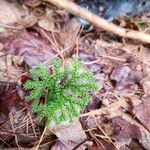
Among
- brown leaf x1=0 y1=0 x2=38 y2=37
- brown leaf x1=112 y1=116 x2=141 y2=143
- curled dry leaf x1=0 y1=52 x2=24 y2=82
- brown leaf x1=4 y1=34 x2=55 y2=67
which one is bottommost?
brown leaf x1=112 y1=116 x2=141 y2=143

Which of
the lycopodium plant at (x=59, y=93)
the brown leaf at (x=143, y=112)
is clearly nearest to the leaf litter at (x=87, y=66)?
the brown leaf at (x=143, y=112)

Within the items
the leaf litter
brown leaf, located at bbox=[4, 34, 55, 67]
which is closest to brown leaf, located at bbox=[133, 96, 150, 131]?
the leaf litter

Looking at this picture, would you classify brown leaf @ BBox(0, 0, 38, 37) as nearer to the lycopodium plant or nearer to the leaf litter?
the leaf litter

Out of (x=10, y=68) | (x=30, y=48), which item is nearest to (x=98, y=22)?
(x=30, y=48)

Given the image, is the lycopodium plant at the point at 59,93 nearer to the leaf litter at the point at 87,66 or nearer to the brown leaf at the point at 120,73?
the leaf litter at the point at 87,66

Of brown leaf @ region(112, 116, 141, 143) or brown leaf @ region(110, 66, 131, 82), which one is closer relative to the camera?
brown leaf @ region(112, 116, 141, 143)

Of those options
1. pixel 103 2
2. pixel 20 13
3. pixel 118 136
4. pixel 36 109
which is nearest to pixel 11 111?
pixel 36 109
